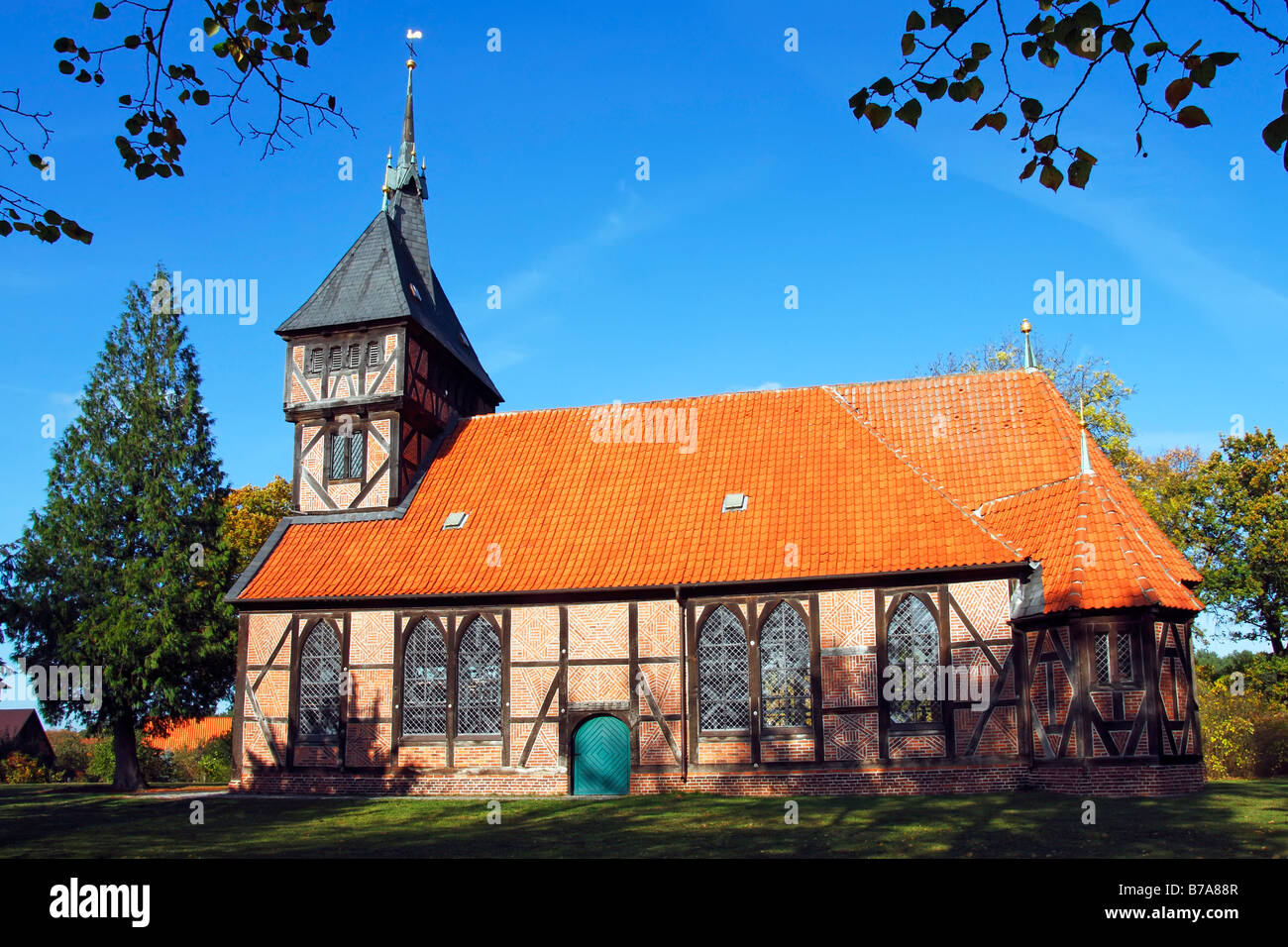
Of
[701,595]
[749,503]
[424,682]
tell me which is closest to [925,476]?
[749,503]

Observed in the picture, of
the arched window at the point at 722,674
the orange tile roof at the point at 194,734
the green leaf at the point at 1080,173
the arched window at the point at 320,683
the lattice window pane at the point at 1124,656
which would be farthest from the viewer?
the orange tile roof at the point at 194,734

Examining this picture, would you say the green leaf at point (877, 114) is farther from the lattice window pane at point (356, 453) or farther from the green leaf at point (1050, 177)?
the lattice window pane at point (356, 453)

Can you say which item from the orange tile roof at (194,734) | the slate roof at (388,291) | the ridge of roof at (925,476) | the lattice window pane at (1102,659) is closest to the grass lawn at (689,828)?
the lattice window pane at (1102,659)

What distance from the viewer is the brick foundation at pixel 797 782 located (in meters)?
16.9

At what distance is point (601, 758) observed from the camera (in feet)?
67.4

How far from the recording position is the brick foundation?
1692 centimetres

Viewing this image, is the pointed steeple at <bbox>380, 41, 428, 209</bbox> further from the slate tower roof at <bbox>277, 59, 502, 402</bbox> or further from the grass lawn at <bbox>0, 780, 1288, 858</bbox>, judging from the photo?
the grass lawn at <bbox>0, 780, 1288, 858</bbox>

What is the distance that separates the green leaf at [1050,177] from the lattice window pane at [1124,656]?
13.6m

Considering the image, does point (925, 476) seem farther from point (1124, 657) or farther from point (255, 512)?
point (255, 512)

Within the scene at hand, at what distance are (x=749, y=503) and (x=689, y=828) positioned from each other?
931cm

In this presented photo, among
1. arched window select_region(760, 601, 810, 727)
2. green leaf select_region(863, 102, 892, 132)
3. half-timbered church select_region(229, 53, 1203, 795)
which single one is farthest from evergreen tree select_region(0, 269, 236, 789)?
green leaf select_region(863, 102, 892, 132)

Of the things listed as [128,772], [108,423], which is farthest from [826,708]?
[108,423]

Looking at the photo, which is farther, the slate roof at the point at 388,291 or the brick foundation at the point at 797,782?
the slate roof at the point at 388,291

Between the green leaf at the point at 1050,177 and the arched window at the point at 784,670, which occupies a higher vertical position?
the green leaf at the point at 1050,177
